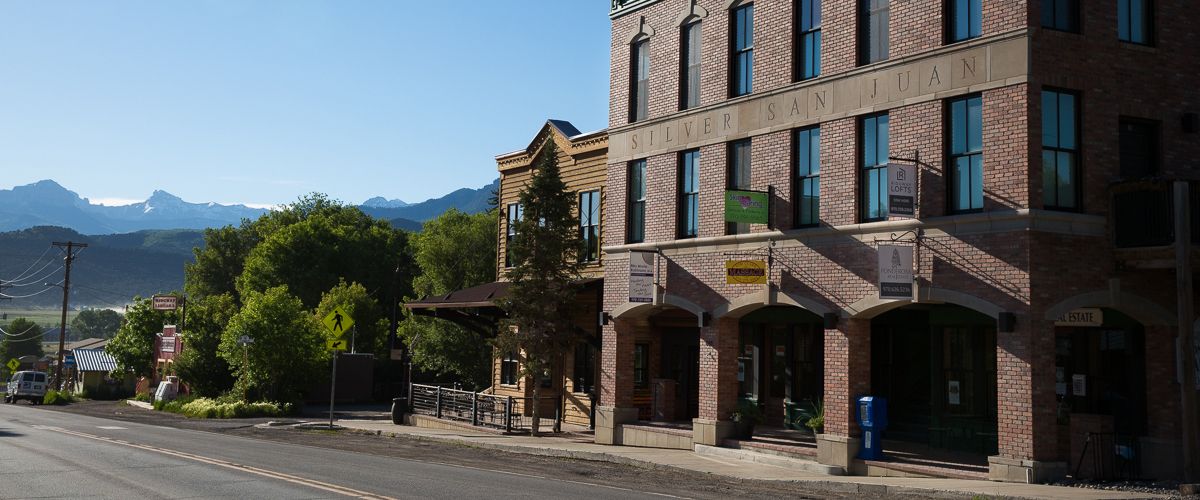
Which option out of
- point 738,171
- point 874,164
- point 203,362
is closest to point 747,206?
point 738,171

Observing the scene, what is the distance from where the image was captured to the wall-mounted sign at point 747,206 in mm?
22344

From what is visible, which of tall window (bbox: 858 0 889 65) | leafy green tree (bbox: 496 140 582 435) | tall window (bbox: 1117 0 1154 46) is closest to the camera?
tall window (bbox: 1117 0 1154 46)

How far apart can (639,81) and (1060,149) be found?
40.3 feet

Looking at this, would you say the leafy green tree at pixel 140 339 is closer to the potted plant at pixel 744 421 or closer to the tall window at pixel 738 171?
the potted plant at pixel 744 421

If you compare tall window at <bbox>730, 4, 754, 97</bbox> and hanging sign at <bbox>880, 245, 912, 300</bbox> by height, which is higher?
tall window at <bbox>730, 4, 754, 97</bbox>

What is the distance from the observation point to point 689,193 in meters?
25.9

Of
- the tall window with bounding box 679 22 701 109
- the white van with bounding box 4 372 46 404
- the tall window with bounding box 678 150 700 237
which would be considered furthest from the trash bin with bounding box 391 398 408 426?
the white van with bounding box 4 372 46 404

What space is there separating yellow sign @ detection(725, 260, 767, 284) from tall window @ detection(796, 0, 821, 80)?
13.9 feet

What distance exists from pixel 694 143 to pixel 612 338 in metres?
5.83

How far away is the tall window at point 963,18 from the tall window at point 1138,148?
3.19 meters

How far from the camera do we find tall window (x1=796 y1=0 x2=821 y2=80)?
22516mm

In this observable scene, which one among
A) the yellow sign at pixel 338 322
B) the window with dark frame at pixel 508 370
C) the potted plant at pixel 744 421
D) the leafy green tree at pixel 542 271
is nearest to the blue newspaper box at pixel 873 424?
the potted plant at pixel 744 421

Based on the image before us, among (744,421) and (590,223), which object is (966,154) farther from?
(590,223)

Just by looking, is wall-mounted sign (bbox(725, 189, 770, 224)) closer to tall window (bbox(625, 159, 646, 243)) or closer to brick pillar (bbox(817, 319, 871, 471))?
brick pillar (bbox(817, 319, 871, 471))
